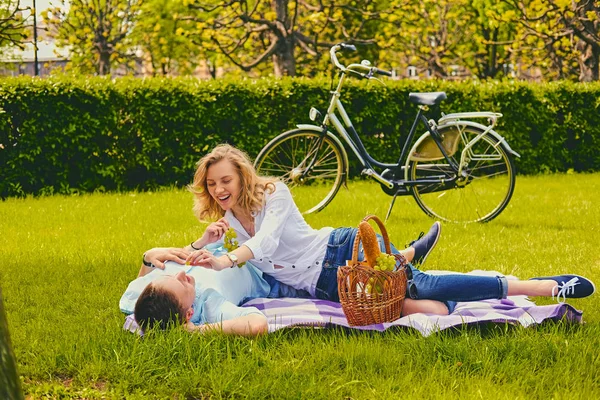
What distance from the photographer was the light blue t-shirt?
4652mm

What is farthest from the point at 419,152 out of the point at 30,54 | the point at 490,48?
the point at 30,54

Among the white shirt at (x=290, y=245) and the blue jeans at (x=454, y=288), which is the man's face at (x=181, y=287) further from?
the blue jeans at (x=454, y=288)

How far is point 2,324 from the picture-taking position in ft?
8.85

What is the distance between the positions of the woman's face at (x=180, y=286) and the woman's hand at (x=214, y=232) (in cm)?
48

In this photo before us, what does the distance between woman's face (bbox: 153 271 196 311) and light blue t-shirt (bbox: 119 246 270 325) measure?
13cm

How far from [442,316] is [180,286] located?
146cm

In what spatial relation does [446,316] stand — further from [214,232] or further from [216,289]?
[214,232]

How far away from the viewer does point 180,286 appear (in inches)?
177

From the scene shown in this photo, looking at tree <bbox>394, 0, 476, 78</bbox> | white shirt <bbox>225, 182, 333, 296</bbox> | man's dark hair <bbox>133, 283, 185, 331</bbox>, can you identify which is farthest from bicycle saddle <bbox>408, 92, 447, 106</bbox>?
tree <bbox>394, 0, 476, 78</bbox>

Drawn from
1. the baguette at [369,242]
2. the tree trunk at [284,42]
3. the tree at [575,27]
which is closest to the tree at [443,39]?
the tree at [575,27]

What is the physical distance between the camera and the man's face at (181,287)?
14.6 ft

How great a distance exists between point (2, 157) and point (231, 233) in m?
7.07

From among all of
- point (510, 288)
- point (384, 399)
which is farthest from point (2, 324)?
point (510, 288)

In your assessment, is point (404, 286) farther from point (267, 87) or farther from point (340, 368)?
point (267, 87)
